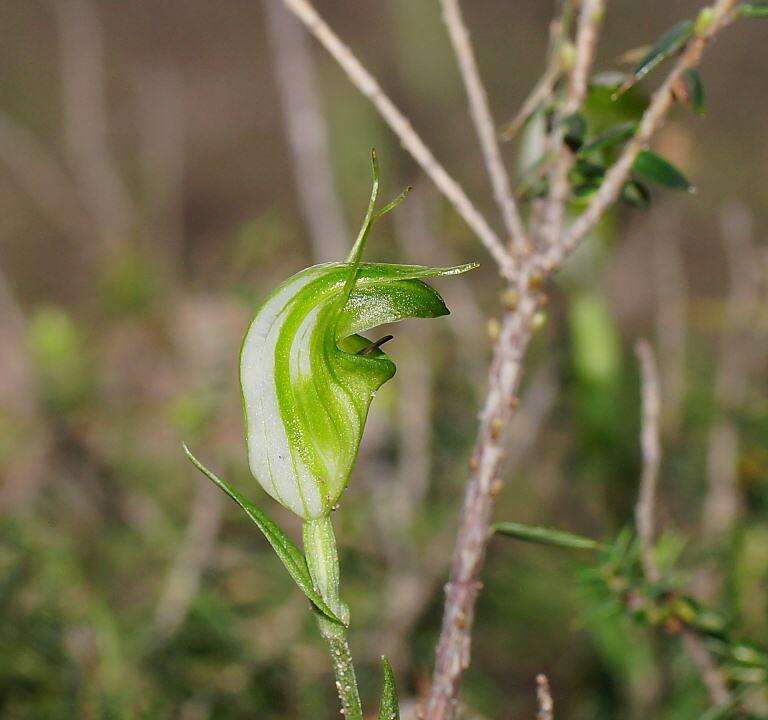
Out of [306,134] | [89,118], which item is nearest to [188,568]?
[306,134]

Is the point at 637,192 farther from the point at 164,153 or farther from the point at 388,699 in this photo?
the point at 164,153

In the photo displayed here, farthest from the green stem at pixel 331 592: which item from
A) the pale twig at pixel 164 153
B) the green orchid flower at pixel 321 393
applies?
the pale twig at pixel 164 153

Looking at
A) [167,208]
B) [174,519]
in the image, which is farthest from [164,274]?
[174,519]

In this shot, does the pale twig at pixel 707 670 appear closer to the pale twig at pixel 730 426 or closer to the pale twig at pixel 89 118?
the pale twig at pixel 730 426

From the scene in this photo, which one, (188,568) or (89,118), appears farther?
(89,118)

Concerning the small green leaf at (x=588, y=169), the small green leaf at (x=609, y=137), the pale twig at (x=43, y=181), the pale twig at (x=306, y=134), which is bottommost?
the small green leaf at (x=588, y=169)

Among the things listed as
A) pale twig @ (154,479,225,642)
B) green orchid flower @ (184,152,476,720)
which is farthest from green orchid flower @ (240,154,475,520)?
pale twig @ (154,479,225,642)

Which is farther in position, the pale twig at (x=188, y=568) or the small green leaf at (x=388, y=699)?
the pale twig at (x=188, y=568)

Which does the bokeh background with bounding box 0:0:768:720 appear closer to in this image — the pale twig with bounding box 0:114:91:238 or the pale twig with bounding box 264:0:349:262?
the pale twig with bounding box 264:0:349:262
